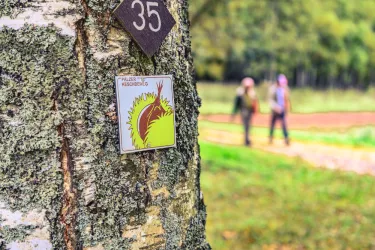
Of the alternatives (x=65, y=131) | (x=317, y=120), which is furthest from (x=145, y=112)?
(x=317, y=120)

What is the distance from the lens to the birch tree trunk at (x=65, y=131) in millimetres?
911

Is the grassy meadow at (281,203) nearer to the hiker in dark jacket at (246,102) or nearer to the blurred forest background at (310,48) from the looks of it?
the hiker in dark jacket at (246,102)

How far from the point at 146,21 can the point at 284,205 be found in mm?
4409

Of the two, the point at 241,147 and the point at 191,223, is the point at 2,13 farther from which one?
the point at 241,147

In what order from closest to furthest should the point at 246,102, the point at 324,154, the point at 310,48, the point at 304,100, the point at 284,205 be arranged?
the point at 284,205 < the point at 324,154 < the point at 246,102 < the point at 304,100 < the point at 310,48

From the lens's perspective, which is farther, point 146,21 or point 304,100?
point 304,100

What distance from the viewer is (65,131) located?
3.07 ft

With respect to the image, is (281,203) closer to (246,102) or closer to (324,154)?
(324,154)

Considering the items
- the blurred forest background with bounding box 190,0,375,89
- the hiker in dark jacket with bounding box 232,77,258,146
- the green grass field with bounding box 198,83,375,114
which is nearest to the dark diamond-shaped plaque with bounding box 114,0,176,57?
the hiker in dark jacket with bounding box 232,77,258,146

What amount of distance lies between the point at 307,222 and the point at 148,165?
3.79 metres

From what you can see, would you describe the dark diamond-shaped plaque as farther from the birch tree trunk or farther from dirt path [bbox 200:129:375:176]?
dirt path [bbox 200:129:375:176]

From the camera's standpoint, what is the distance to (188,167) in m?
1.16

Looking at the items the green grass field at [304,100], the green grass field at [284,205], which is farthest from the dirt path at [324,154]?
the green grass field at [304,100]

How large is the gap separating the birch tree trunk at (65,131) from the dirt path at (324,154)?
22.5 feet
